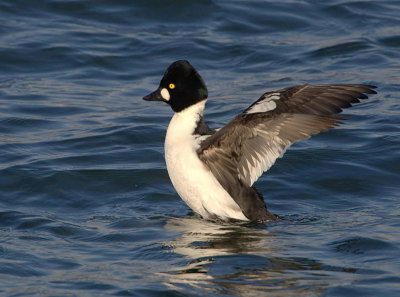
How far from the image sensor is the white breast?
7254mm

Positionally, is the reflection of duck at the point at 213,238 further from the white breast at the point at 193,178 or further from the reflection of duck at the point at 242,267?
the white breast at the point at 193,178

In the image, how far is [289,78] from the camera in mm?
11852

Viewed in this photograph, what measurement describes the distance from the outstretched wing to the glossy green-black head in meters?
0.52

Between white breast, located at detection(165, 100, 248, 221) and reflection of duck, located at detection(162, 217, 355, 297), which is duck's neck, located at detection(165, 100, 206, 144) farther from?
reflection of duck, located at detection(162, 217, 355, 297)

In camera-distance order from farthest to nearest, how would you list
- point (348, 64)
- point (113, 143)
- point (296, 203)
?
point (348, 64), point (113, 143), point (296, 203)

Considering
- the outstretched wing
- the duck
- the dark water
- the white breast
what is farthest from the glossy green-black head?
the dark water

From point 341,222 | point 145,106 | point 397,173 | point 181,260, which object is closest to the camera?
point 181,260

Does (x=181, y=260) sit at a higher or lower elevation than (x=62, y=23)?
lower

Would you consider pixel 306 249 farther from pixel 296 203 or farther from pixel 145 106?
pixel 145 106

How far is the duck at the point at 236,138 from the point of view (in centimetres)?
679

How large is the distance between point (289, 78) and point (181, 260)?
19.0 feet

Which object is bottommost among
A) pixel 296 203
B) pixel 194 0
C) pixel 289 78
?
pixel 296 203

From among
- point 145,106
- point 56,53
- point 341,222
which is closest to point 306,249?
point 341,222

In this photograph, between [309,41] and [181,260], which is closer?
[181,260]
